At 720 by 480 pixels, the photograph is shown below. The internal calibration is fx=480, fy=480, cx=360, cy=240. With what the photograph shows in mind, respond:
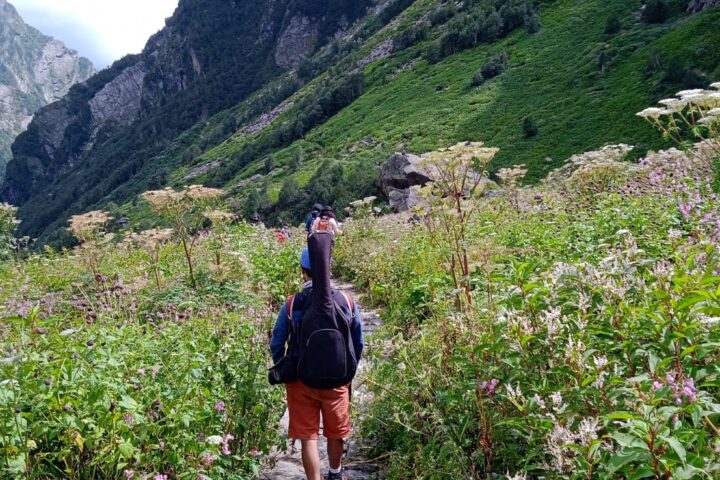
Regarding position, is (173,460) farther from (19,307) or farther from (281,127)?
(281,127)

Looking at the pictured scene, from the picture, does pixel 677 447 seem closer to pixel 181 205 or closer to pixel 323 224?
pixel 323 224

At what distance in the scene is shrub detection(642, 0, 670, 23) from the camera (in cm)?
4675

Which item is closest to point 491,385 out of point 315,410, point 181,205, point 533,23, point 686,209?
point 315,410

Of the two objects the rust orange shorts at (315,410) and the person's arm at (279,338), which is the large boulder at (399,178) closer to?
the person's arm at (279,338)

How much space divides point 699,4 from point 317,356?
56110 mm

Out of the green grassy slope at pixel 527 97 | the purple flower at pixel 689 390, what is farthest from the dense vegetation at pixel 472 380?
the green grassy slope at pixel 527 97

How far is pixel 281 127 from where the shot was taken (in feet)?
306

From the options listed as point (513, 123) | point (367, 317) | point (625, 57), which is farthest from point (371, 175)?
point (367, 317)

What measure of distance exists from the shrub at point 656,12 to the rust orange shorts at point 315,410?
56542 mm

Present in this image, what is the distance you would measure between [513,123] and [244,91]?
15482cm

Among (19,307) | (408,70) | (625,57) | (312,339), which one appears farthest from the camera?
(408,70)

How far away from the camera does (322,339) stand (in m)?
3.75

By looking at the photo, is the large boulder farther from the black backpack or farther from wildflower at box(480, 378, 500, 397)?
wildflower at box(480, 378, 500, 397)

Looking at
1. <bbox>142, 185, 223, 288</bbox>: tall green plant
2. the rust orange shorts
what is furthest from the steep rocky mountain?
the rust orange shorts
